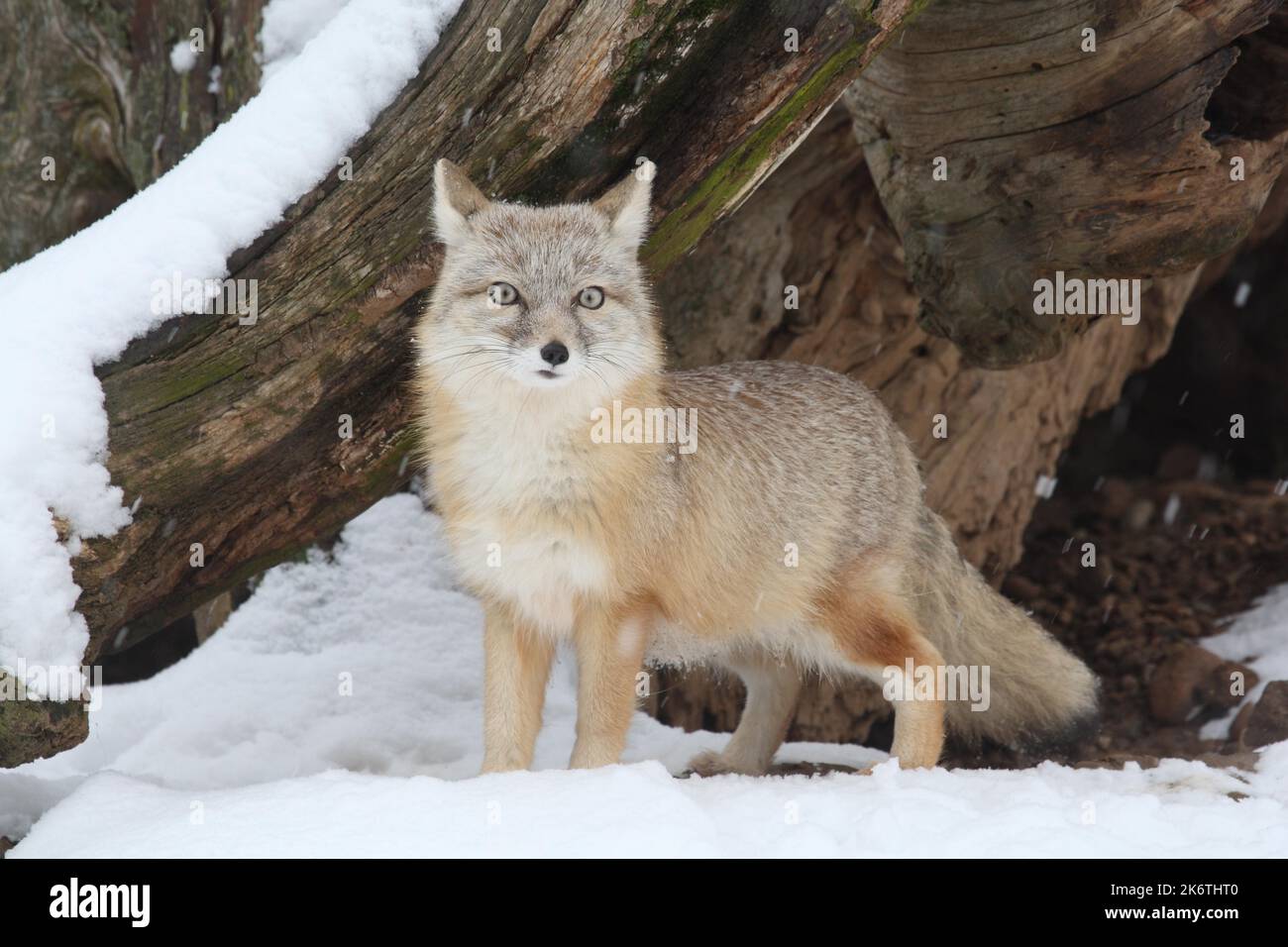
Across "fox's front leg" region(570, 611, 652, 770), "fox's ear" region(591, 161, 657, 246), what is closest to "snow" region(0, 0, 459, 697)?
"fox's ear" region(591, 161, 657, 246)

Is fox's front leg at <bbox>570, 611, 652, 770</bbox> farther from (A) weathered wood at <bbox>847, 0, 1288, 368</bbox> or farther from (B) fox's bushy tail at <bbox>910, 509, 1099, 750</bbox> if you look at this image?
(A) weathered wood at <bbox>847, 0, 1288, 368</bbox>

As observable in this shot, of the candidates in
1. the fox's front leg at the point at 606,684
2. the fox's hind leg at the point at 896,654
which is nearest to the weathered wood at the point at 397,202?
the fox's front leg at the point at 606,684

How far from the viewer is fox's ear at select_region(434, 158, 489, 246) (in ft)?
12.8

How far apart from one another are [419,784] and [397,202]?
77.6 inches

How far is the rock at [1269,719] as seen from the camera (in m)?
5.03

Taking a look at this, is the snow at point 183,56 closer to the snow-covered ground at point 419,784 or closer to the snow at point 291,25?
the snow at point 291,25

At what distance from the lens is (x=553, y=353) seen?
362 centimetres

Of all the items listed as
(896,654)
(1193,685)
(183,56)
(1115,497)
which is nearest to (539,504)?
(896,654)

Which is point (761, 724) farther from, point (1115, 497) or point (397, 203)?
point (1115, 497)

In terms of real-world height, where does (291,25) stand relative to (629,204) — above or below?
above

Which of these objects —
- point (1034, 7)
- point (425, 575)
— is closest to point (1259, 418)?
point (1034, 7)

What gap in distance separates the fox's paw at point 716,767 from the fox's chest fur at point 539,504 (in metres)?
1.26

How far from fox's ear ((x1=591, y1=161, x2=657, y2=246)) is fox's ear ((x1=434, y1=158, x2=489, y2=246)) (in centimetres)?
41

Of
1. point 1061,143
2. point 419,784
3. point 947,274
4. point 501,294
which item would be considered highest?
point 1061,143
